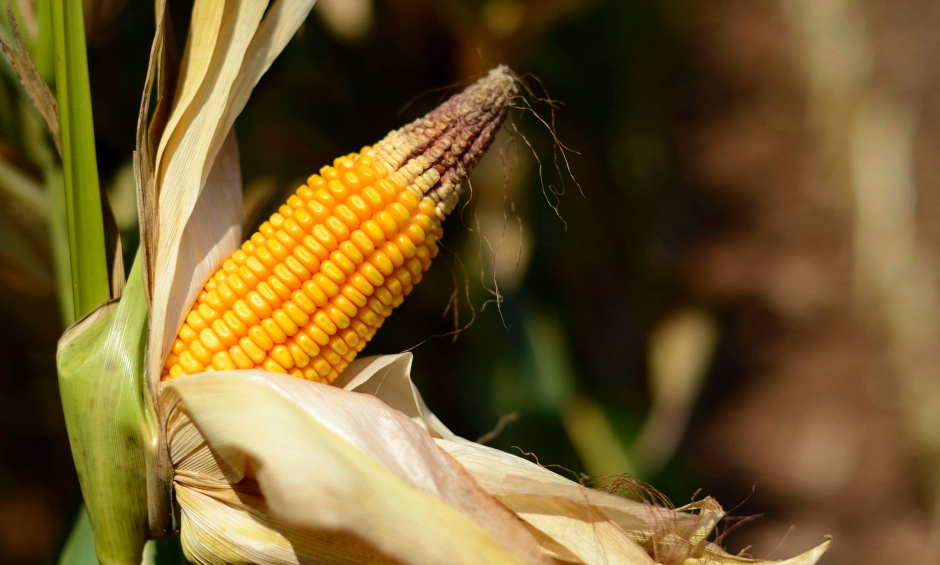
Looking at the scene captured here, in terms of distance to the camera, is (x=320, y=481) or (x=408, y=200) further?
(x=408, y=200)

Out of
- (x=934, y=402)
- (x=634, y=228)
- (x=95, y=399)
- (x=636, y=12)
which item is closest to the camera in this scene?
(x=95, y=399)

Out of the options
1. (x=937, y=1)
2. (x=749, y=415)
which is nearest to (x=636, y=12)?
(x=749, y=415)

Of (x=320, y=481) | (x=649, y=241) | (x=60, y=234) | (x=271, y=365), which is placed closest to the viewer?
(x=320, y=481)

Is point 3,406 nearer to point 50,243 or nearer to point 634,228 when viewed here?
point 50,243

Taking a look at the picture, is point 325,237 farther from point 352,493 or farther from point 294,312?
point 352,493

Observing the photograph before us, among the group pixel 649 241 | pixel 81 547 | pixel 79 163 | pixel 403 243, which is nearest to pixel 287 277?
pixel 403 243

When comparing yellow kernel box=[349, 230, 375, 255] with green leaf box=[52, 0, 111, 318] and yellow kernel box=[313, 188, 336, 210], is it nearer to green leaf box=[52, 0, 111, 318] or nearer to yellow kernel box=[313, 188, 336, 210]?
yellow kernel box=[313, 188, 336, 210]

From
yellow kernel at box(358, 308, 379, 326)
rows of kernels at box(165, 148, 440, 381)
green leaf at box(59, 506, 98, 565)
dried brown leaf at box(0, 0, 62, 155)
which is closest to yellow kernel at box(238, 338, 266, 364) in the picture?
rows of kernels at box(165, 148, 440, 381)
